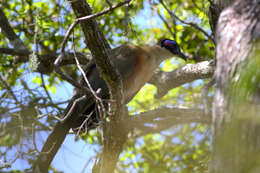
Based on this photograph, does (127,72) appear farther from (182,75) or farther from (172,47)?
(172,47)

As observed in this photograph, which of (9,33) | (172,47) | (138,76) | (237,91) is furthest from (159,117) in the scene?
(9,33)

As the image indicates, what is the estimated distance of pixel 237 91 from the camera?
1.69 m

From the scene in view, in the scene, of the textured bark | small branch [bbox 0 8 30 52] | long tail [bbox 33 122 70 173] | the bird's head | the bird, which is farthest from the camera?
the bird's head

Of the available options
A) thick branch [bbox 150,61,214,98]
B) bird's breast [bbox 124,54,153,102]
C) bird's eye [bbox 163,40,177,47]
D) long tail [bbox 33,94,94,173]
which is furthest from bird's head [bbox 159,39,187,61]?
long tail [bbox 33,94,94,173]

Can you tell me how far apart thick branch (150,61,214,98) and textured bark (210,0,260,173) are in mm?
2550

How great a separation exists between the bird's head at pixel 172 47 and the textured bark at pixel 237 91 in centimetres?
345

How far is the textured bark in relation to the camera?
1595 millimetres

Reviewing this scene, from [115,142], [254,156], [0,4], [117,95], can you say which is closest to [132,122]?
[115,142]

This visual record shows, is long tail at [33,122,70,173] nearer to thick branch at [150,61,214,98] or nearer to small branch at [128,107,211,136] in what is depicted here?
small branch at [128,107,211,136]

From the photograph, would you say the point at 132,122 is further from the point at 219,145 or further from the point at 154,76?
the point at 219,145

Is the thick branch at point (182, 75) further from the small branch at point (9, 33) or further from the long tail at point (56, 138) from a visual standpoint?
the small branch at point (9, 33)

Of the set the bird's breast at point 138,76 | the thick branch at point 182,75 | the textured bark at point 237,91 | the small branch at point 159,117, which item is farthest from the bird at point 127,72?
the textured bark at point 237,91

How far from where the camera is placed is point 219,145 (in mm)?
1686

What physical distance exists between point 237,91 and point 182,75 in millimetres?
3166
